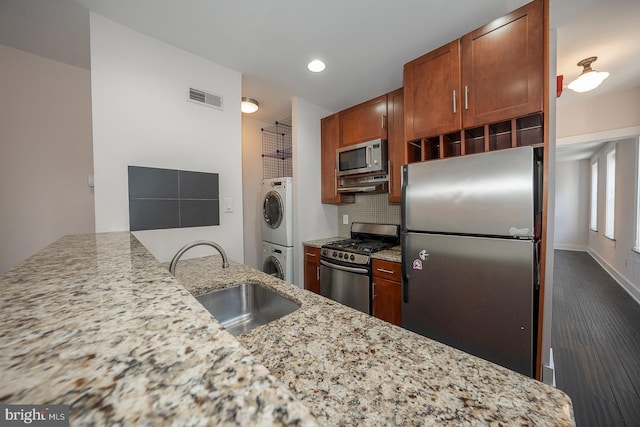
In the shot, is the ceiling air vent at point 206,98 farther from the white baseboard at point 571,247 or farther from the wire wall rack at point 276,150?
the white baseboard at point 571,247

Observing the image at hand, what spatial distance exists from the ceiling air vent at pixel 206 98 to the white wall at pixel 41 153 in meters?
1.16

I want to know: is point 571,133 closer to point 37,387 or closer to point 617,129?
point 617,129

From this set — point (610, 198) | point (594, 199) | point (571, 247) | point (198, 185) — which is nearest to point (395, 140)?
point (198, 185)

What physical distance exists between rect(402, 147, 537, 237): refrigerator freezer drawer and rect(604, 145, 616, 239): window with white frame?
5.15 metres

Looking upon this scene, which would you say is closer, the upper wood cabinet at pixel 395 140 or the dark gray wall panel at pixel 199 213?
the dark gray wall panel at pixel 199 213

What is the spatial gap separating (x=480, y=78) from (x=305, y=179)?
6.44 ft

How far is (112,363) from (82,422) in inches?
3.8

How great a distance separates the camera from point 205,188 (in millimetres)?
2121

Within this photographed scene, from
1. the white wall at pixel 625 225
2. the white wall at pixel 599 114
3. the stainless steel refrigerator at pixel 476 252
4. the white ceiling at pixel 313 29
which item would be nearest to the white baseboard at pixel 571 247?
the white wall at pixel 625 225

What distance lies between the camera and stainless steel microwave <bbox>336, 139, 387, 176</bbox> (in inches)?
102

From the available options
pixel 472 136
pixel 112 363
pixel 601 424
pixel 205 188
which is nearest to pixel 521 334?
pixel 601 424

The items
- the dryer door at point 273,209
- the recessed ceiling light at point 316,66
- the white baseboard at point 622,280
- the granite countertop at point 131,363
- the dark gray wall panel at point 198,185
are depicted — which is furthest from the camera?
the white baseboard at point 622,280

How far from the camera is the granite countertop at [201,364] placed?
220mm

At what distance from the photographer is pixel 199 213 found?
82.2 inches
